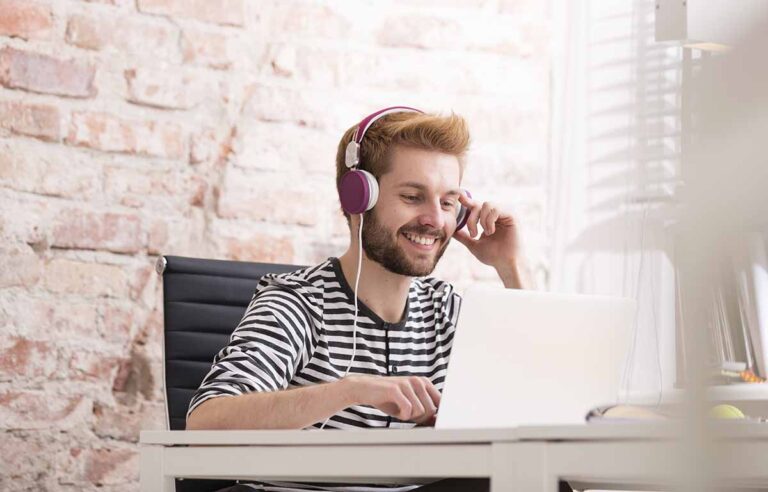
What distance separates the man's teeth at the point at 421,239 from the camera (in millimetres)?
1639

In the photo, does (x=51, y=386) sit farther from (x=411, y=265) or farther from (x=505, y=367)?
(x=505, y=367)

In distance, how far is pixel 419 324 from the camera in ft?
5.47

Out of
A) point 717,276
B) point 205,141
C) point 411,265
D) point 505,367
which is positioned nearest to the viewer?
point 717,276

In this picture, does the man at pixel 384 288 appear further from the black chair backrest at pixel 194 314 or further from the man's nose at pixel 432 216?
the black chair backrest at pixel 194 314

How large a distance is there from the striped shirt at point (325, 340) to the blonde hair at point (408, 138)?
0.19 metres

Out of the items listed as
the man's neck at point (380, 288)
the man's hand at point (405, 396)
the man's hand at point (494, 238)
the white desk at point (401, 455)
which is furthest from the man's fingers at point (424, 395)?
the man's hand at point (494, 238)

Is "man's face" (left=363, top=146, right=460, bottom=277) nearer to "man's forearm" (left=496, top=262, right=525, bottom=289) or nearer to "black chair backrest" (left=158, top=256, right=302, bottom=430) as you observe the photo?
"man's forearm" (left=496, top=262, right=525, bottom=289)

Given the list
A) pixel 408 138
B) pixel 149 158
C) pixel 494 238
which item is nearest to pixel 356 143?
pixel 408 138

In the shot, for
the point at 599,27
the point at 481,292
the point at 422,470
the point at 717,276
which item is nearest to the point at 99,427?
the point at 481,292

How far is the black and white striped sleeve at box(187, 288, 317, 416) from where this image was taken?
1303 mm

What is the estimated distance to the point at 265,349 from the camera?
1.40m

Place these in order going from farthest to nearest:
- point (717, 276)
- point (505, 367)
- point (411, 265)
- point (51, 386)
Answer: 1. point (51, 386)
2. point (411, 265)
3. point (505, 367)
4. point (717, 276)

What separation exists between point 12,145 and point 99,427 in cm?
58

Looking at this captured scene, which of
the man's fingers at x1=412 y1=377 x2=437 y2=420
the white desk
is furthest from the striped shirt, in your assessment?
the man's fingers at x1=412 y1=377 x2=437 y2=420
